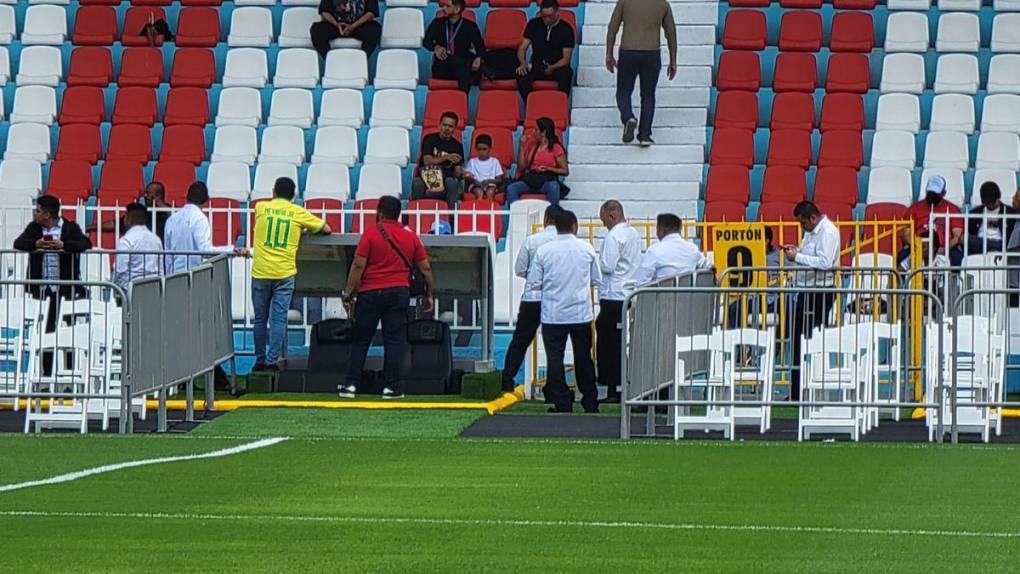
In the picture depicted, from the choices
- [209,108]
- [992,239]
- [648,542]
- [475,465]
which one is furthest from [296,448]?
[209,108]

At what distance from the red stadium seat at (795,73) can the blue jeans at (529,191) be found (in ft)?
12.6

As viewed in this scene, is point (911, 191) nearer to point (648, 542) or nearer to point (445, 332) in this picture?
point (445, 332)

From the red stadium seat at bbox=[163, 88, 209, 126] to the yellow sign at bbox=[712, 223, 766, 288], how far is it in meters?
9.16

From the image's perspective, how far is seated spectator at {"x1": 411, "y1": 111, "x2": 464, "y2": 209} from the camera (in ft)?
78.4

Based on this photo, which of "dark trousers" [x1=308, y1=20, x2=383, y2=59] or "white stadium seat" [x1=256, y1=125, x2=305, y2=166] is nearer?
"white stadium seat" [x1=256, y1=125, x2=305, y2=166]

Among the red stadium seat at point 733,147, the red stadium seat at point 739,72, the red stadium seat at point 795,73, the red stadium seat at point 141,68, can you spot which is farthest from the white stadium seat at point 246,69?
the red stadium seat at point 795,73

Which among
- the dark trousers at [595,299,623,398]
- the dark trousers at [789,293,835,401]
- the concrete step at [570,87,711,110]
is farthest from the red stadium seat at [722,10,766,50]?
the dark trousers at [789,293,835,401]

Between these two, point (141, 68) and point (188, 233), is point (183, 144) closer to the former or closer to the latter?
point (141, 68)

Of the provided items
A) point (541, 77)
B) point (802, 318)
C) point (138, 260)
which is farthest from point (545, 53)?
point (802, 318)

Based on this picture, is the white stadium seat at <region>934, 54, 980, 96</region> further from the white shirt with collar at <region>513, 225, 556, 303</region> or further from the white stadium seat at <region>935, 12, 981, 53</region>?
the white shirt with collar at <region>513, 225, 556, 303</region>

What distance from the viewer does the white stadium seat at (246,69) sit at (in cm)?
2748

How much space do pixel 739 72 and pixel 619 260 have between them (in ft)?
27.0

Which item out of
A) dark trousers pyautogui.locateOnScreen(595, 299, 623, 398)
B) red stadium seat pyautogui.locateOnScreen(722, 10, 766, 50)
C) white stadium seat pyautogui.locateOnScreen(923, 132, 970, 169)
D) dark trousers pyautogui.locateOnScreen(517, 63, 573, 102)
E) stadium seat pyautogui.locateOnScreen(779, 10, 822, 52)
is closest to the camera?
dark trousers pyautogui.locateOnScreen(595, 299, 623, 398)

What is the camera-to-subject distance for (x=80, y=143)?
2683 centimetres
